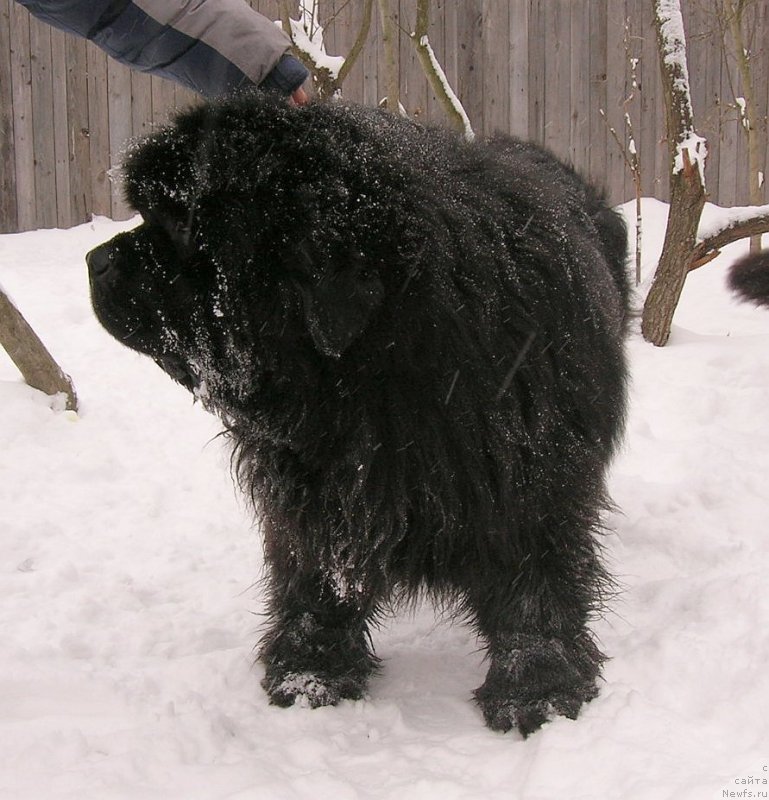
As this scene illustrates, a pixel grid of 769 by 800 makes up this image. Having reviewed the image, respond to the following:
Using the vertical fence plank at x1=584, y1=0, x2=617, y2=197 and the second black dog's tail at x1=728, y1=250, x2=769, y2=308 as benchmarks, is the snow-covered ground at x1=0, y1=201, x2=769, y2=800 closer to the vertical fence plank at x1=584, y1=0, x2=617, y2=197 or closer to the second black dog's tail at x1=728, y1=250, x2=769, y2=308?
the second black dog's tail at x1=728, y1=250, x2=769, y2=308

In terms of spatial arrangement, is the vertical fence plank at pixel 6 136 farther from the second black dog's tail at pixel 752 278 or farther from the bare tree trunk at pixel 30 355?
the second black dog's tail at pixel 752 278

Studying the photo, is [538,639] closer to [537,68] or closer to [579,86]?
[537,68]

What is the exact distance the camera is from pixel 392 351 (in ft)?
6.36

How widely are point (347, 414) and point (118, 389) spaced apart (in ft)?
10.7

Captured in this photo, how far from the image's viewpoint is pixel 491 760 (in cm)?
199

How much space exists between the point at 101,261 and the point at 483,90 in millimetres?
7377

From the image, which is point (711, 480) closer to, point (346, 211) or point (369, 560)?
point (369, 560)

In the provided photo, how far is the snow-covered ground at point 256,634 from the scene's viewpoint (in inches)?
73.9

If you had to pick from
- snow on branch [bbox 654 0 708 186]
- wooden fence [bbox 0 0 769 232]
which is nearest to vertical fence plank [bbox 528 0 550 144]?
wooden fence [bbox 0 0 769 232]

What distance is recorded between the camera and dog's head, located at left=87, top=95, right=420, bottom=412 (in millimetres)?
1868

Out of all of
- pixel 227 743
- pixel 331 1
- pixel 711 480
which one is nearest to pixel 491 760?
pixel 227 743

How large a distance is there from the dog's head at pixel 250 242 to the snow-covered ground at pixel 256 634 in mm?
896

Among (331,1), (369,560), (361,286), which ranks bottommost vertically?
(369,560)

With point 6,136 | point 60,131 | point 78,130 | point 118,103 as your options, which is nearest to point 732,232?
point 118,103
